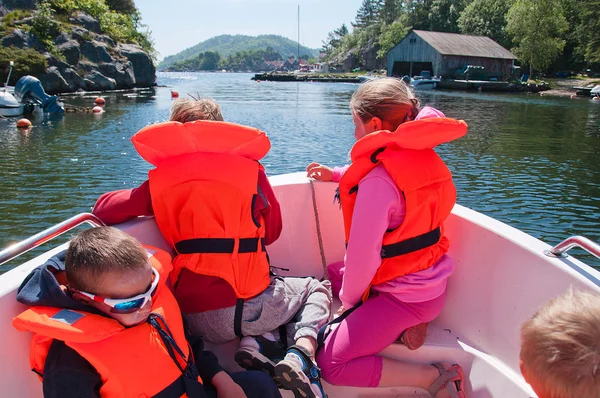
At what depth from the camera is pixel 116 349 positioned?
1.43 meters

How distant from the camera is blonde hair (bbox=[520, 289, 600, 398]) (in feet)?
3.31

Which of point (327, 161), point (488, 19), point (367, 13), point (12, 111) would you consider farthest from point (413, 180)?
point (367, 13)

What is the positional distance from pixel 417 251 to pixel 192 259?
96 cm

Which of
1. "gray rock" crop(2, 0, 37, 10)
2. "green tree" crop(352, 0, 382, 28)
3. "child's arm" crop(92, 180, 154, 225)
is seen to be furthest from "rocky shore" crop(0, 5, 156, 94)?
"green tree" crop(352, 0, 382, 28)

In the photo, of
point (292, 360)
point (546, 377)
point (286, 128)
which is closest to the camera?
point (546, 377)

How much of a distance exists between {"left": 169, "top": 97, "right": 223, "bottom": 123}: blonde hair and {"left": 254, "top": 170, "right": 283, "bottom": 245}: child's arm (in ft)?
1.11

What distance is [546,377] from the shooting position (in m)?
1.07

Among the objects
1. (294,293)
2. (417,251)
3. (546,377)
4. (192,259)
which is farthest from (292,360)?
(546,377)

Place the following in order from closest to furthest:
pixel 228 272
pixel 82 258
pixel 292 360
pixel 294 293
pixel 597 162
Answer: pixel 82 258 → pixel 292 360 → pixel 228 272 → pixel 294 293 → pixel 597 162

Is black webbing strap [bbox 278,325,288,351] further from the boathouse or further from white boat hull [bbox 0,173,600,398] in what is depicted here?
the boathouse

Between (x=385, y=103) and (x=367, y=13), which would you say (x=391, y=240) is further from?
(x=367, y=13)

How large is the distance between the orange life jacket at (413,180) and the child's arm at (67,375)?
1175 millimetres

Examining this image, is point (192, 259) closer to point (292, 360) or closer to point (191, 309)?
point (191, 309)

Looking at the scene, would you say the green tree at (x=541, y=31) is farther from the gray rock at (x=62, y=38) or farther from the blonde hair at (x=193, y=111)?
the blonde hair at (x=193, y=111)
